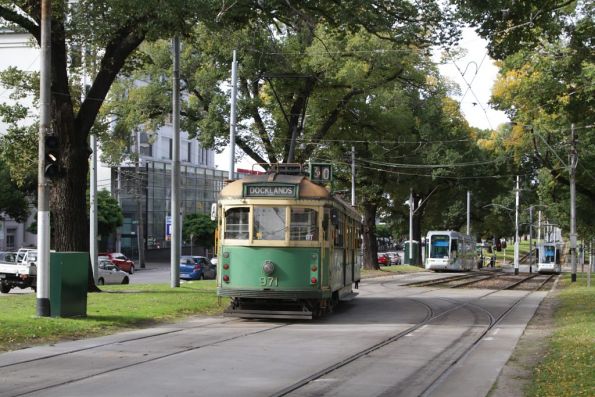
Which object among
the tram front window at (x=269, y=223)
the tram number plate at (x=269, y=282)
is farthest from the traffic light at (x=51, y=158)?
the tram number plate at (x=269, y=282)

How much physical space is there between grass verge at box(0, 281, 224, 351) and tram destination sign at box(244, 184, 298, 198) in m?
3.56

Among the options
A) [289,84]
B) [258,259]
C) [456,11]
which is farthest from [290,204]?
[289,84]

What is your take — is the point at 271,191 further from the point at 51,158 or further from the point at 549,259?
the point at 549,259

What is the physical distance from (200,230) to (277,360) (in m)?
59.5

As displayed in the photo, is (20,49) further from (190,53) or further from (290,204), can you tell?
(290,204)

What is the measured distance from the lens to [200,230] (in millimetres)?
70625

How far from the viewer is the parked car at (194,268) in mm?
44844

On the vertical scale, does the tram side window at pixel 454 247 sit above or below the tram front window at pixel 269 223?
below

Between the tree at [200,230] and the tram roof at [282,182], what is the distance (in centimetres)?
5252

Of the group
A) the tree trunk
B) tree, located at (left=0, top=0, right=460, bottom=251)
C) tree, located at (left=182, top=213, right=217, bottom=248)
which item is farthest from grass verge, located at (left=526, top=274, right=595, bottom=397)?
tree, located at (left=182, top=213, right=217, bottom=248)

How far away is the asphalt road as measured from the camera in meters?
9.40

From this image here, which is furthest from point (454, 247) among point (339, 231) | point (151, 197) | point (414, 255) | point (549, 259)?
point (339, 231)

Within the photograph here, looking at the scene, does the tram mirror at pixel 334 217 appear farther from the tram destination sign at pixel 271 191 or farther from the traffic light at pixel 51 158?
the traffic light at pixel 51 158

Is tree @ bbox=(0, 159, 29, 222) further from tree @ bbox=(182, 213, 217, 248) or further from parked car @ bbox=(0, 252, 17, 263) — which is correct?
tree @ bbox=(182, 213, 217, 248)
